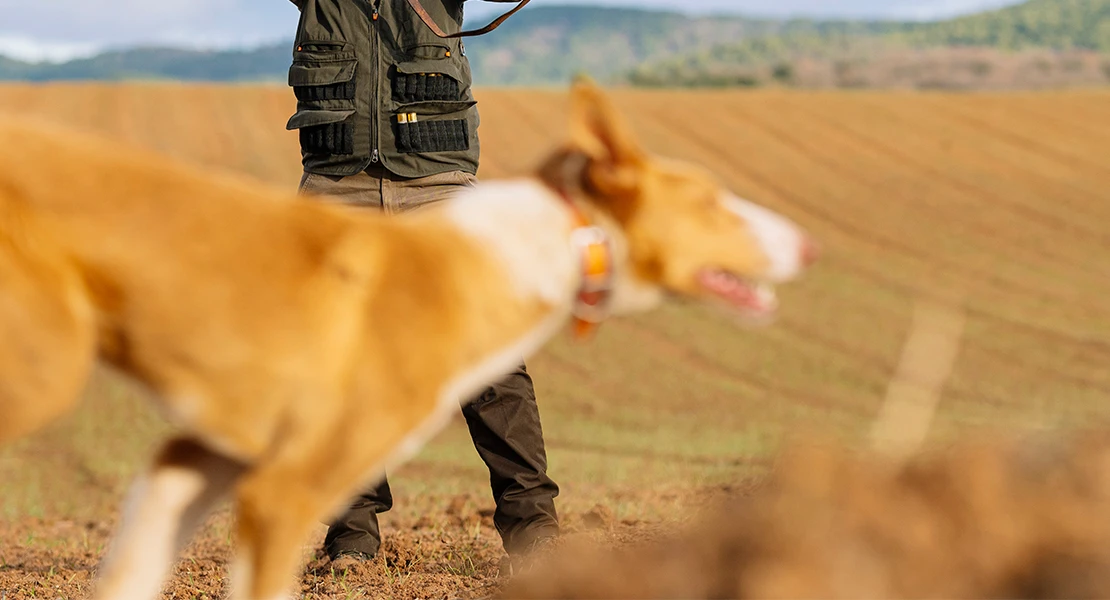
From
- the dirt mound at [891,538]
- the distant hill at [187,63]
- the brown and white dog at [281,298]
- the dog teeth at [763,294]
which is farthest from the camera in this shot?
the distant hill at [187,63]

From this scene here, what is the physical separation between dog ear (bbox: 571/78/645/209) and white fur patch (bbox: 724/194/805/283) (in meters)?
0.29

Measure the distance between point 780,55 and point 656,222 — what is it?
4472 inches

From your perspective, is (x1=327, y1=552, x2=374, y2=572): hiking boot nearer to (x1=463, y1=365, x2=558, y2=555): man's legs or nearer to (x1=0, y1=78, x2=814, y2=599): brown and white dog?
(x1=463, y1=365, x2=558, y2=555): man's legs

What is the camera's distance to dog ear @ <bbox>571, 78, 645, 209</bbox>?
274 centimetres

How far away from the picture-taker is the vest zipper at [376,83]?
4.64 metres

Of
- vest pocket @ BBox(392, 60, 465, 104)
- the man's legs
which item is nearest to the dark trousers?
the man's legs

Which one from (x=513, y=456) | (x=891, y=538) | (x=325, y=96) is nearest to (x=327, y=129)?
(x=325, y=96)

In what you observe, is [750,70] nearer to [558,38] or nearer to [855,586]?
[855,586]

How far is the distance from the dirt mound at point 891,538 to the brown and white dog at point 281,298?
1.64ft

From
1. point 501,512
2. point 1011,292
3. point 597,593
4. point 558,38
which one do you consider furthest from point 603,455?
point 558,38

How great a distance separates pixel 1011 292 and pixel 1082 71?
167 feet

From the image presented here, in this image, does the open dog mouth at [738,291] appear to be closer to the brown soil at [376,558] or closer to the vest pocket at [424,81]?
the brown soil at [376,558]

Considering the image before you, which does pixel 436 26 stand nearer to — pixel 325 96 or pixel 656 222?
pixel 325 96

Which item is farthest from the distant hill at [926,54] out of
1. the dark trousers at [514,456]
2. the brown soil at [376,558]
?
the dark trousers at [514,456]
